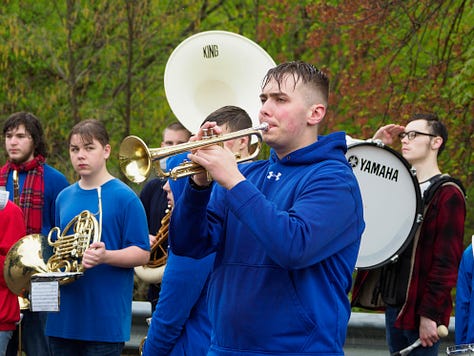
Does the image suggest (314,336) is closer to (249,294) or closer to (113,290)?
(249,294)

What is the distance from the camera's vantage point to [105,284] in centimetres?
651

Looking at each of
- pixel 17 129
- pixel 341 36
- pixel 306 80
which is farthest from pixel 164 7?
pixel 306 80

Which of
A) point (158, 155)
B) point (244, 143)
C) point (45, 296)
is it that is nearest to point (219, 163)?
point (158, 155)

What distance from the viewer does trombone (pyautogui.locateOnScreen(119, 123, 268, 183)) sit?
3.91m

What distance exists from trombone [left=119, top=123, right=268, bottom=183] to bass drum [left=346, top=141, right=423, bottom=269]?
112 inches

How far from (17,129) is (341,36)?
536 cm

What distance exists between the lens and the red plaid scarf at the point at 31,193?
7.52 m

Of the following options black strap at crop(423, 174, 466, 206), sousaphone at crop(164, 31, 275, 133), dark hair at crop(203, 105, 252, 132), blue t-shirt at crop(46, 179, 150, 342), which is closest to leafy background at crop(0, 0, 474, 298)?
black strap at crop(423, 174, 466, 206)

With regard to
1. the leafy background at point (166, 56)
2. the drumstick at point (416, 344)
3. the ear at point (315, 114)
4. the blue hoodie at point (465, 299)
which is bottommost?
the drumstick at point (416, 344)

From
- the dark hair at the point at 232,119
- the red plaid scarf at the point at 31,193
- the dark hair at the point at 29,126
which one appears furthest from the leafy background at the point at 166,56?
the dark hair at the point at 232,119

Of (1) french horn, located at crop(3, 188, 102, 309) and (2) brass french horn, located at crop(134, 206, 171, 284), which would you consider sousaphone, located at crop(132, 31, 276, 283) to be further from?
(1) french horn, located at crop(3, 188, 102, 309)

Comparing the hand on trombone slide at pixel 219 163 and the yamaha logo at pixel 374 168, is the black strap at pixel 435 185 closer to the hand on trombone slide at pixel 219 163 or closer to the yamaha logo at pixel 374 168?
the yamaha logo at pixel 374 168

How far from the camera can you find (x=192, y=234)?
4023 mm

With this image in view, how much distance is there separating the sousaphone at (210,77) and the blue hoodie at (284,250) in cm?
280
